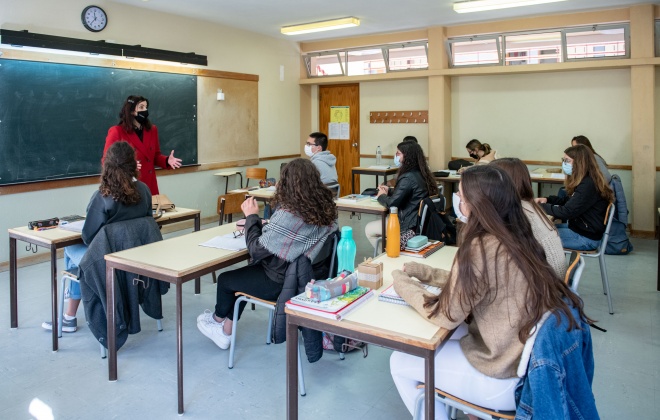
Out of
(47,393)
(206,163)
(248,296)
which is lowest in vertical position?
(47,393)

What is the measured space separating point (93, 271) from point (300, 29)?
505 cm

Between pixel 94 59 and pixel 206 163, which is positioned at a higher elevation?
pixel 94 59

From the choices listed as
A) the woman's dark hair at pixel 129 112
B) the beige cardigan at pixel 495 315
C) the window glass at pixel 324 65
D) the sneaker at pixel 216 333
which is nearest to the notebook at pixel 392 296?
the beige cardigan at pixel 495 315

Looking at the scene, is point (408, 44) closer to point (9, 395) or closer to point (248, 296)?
point (248, 296)

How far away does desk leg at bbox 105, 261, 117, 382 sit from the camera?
8.54ft

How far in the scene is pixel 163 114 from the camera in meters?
6.19

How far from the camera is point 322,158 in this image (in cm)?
484

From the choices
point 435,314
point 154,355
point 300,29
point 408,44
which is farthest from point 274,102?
point 435,314

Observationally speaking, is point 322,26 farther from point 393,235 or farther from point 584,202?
point 393,235

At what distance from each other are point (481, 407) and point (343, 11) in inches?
216

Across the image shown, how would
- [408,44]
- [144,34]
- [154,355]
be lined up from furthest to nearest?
[408,44]
[144,34]
[154,355]

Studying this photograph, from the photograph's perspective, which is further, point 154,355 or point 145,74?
point 145,74

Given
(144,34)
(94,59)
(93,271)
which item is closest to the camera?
(93,271)

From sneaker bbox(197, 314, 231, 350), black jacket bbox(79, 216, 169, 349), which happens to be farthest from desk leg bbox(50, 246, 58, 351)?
sneaker bbox(197, 314, 231, 350)
